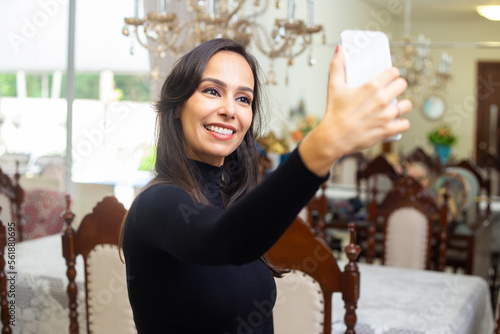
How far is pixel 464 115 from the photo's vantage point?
9.28 metres

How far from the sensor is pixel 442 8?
8352 millimetres

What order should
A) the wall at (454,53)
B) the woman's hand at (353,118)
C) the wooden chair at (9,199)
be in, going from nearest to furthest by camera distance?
the woman's hand at (353,118)
the wooden chair at (9,199)
the wall at (454,53)

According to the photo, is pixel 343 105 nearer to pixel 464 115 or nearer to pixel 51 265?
pixel 51 265

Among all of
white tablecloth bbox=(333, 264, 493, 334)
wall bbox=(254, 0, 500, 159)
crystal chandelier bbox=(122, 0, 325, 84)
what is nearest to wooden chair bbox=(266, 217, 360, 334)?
white tablecloth bbox=(333, 264, 493, 334)

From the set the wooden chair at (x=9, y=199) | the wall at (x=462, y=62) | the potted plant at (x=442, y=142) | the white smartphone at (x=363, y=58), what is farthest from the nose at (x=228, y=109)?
the wall at (x=462, y=62)

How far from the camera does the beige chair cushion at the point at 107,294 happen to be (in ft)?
5.59

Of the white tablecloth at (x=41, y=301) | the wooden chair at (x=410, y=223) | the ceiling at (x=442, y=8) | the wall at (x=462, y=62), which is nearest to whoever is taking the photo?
the white tablecloth at (x=41, y=301)

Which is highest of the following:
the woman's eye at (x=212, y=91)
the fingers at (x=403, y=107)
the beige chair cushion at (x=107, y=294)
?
the woman's eye at (x=212, y=91)

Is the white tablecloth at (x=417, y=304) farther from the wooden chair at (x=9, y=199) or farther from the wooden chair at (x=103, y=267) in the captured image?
the wooden chair at (x=9, y=199)

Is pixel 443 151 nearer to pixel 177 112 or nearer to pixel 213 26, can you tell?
pixel 213 26

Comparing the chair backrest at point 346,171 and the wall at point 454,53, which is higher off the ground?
the wall at point 454,53

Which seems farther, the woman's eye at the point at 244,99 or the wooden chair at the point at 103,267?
the wooden chair at the point at 103,267

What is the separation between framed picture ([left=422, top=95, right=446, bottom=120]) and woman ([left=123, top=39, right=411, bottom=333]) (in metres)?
8.90

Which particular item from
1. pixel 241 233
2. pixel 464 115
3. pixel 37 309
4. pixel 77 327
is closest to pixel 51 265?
pixel 37 309
